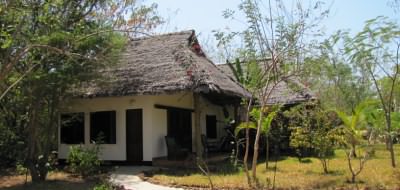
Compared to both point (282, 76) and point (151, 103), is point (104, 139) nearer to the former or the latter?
point (151, 103)

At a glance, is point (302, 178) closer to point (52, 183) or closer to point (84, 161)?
point (84, 161)

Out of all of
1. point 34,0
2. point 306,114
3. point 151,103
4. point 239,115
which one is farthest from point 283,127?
point 34,0

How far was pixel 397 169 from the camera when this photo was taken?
12438 millimetres

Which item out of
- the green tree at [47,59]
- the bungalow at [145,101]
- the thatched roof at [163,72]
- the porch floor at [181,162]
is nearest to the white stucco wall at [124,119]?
the bungalow at [145,101]

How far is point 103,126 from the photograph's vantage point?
16.3 metres

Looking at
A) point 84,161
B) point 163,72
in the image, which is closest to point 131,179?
point 84,161

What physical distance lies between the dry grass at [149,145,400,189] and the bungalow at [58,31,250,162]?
2.06m

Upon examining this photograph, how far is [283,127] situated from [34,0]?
35.0 feet

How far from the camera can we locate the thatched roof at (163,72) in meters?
13.9

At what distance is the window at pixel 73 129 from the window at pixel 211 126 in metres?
5.92

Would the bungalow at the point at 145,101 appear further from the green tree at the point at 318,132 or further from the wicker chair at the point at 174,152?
the green tree at the point at 318,132

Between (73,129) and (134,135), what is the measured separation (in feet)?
9.40

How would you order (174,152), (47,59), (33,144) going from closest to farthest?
(47,59) → (33,144) → (174,152)

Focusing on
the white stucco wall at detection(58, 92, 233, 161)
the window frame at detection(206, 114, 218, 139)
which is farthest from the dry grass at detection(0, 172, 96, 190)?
the window frame at detection(206, 114, 218, 139)
